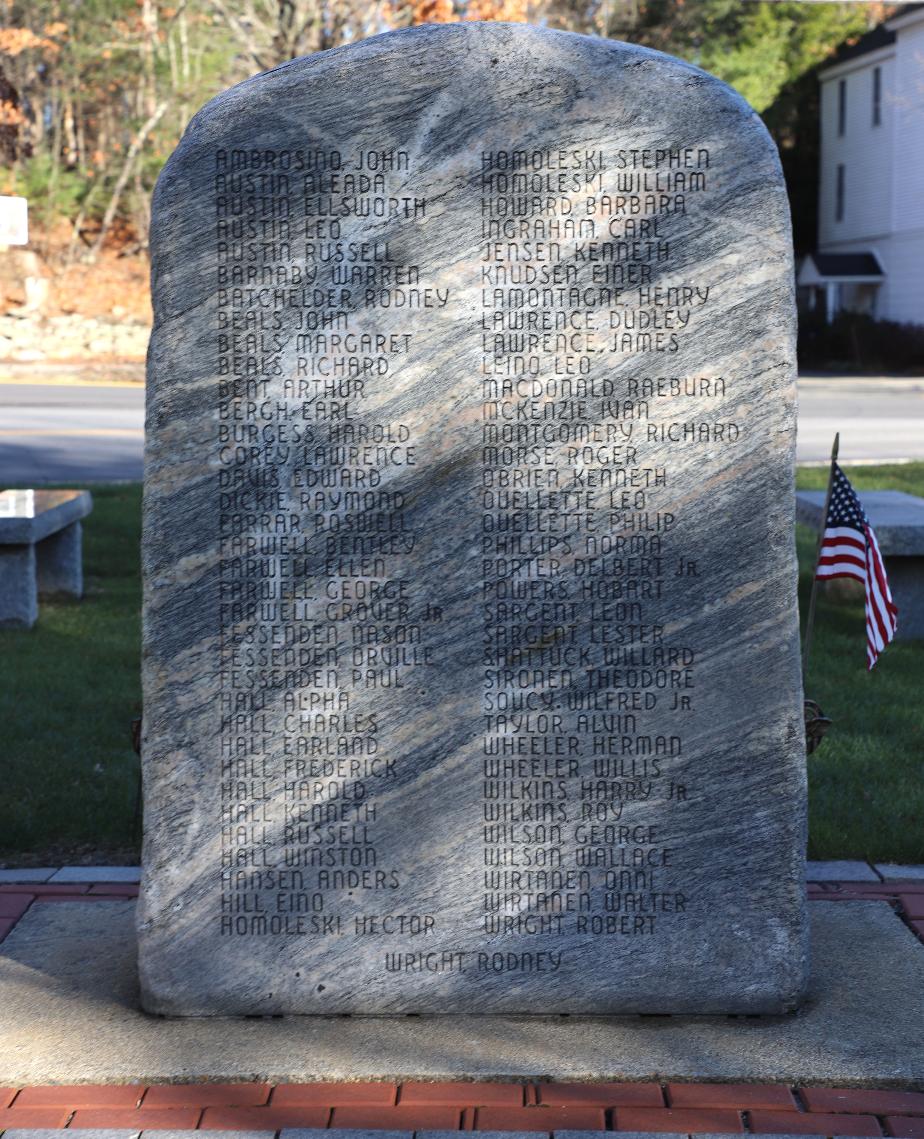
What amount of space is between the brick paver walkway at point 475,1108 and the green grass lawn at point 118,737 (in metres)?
1.33

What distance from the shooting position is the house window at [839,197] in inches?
1650

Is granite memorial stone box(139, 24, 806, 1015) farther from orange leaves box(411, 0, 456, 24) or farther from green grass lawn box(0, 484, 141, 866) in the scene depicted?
orange leaves box(411, 0, 456, 24)

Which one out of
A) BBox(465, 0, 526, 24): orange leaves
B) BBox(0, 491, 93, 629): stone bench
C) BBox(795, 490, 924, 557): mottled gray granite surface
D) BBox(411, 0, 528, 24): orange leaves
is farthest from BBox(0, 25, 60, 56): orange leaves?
BBox(795, 490, 924, 557): mottled gray granite surface

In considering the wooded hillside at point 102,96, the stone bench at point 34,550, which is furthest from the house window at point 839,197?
the stone bench at point 34,550

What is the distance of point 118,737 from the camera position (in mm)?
6203

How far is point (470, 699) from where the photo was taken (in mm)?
3662

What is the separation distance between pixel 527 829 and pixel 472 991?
0.42m

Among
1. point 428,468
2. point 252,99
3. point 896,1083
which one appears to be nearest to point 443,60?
point 252,99

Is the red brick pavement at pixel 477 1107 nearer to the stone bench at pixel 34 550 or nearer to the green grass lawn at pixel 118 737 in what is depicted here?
the green grass lawn at pixel 118 737

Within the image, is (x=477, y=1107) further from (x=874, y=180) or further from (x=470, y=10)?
(x=874, y=180)

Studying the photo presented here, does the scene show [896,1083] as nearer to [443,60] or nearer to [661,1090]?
[661,1090]

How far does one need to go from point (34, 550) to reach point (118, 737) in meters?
2.77

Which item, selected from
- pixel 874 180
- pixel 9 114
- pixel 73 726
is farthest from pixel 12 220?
pixel 874 180

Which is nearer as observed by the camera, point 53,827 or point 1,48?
point 53,827
